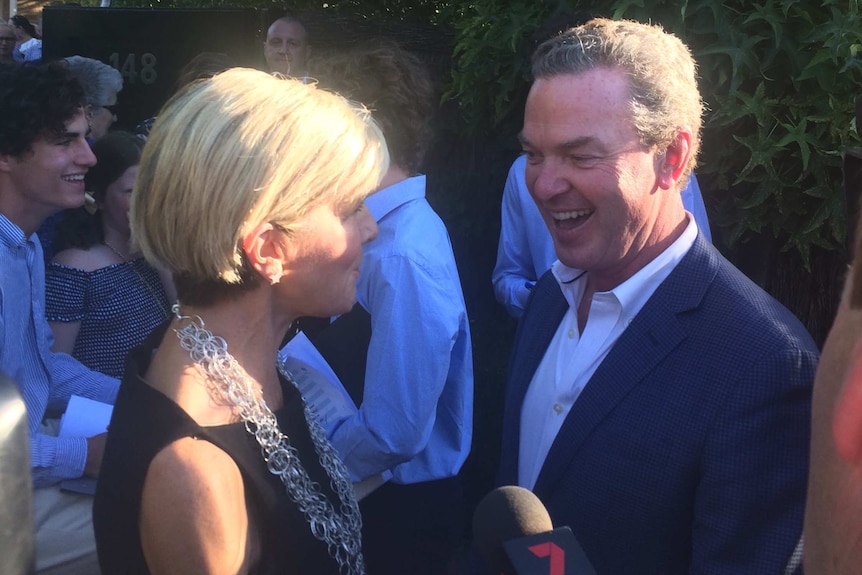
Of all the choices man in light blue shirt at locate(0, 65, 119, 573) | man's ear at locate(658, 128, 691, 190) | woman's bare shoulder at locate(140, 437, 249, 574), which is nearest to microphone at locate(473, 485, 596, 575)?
woman's bare shoulder at locate(140, 437, 249, 574)

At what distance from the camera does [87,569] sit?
238 cm

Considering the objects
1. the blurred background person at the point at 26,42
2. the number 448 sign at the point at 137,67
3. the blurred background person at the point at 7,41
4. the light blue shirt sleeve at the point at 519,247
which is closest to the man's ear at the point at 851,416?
the light blue shirt sleeve at the point at 519,247

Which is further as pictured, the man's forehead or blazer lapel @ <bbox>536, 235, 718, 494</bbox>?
the man's forehead

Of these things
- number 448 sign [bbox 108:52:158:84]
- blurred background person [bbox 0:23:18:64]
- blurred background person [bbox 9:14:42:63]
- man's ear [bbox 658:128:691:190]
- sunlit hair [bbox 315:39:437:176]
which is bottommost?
blurred background person [bbox 9:14:42:63]

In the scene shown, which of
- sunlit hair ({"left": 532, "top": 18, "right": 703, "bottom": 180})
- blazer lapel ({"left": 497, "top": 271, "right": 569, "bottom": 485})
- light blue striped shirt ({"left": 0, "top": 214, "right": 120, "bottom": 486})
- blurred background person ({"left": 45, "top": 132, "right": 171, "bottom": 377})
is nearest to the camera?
sunlit hair ({"left": 532, "top": 18, "right": 703, "bottom": 180})

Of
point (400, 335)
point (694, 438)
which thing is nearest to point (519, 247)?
point (400, 335)

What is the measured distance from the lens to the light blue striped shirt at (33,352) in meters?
2.77

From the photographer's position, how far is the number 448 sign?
653 cm

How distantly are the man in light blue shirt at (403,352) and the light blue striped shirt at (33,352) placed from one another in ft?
2.71

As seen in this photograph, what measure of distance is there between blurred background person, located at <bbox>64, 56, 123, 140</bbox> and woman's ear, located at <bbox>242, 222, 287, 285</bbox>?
4184 mm

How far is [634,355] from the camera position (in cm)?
196

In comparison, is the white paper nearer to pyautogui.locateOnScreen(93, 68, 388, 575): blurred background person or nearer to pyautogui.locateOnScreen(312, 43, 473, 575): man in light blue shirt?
pyautogui.locateOnScreen(312, 43, 473, 575): man in light blue shirt

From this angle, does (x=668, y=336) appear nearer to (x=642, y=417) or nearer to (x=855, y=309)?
(x=642, y=417)

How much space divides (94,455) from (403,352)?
92cm
